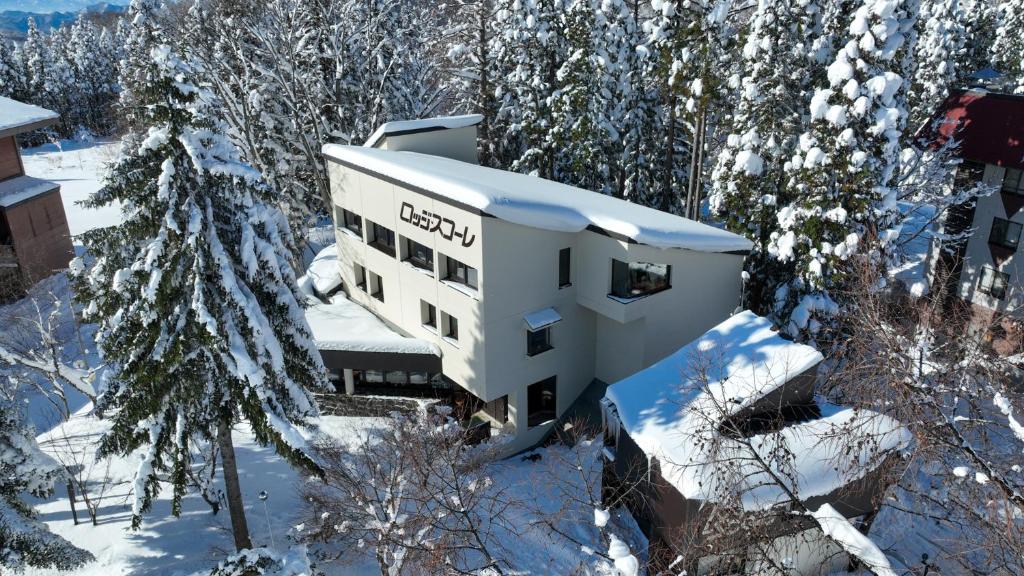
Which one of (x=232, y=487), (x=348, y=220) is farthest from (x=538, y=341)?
(x=232, y=487)

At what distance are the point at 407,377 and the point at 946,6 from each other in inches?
1874

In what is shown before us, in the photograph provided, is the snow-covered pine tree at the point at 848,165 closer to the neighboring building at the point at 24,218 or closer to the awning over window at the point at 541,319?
the awning over window at the point at 541,319

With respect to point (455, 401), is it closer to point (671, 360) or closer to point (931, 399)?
point (671, 360)

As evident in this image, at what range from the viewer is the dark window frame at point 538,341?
2238cm

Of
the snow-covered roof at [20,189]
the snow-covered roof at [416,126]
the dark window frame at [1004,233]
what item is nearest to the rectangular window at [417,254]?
the snow-covered roof at [416,126]

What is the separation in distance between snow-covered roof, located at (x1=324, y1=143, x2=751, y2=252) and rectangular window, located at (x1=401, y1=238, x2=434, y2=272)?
8.60ft

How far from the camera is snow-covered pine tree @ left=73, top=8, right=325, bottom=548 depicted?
13648 mm

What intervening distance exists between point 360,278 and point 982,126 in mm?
27648

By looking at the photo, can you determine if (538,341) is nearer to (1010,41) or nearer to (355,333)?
(355,333)

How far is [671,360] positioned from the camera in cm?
1983

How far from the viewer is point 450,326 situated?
2289 centimetres


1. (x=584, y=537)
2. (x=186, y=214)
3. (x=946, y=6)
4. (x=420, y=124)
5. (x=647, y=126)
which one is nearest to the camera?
(x=186, y=214)

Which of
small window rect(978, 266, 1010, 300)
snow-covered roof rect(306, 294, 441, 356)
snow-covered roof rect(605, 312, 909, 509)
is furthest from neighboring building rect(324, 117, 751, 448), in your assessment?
small window rect(978, 266, 1010, 300)

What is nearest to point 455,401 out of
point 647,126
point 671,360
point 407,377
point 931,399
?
point 407,377
